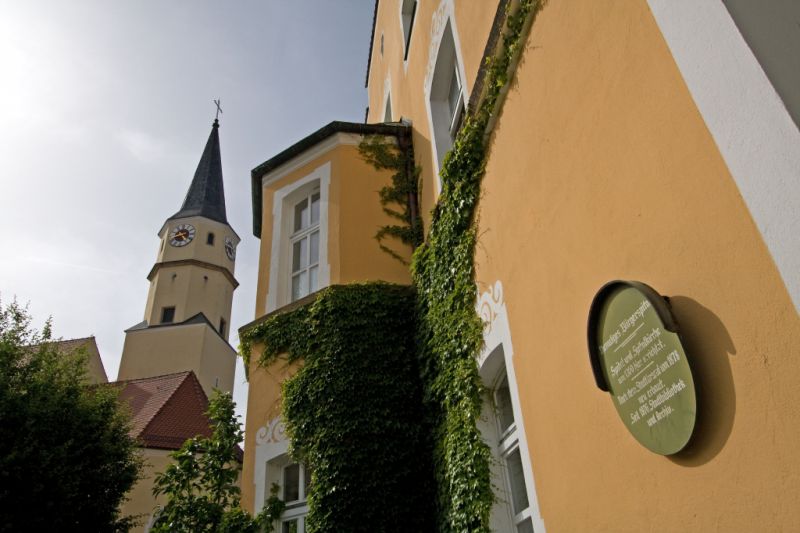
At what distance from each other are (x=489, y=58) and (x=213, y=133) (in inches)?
1791

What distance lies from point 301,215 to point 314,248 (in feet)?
3.41

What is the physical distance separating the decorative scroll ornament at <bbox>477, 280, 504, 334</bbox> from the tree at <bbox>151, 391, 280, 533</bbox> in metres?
4.10

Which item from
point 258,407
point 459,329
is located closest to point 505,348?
point 459,329

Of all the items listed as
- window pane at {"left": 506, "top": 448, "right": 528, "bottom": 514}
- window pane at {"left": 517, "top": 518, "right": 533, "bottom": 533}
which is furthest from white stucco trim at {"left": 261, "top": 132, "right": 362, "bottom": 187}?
window pane at {"left": 517, "top": 518, "right": 533, "bottom": 533}

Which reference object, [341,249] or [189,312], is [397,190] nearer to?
[341,249]

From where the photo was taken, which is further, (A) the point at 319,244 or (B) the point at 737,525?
(A) the point at 319,244

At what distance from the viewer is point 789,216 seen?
2047 millimetres

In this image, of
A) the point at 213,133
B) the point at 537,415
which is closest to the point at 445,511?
the point at 537,415

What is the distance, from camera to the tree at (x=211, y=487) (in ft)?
24.2

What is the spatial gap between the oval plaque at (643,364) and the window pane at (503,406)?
2283 millimetres

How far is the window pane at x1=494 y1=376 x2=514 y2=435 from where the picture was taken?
527 cm

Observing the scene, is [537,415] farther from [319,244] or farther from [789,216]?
[319,244]

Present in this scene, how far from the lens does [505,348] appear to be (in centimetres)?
463

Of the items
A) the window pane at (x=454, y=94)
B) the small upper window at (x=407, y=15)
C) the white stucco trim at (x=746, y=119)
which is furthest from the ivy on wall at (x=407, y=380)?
the small upper window at (x=407, y=15)
